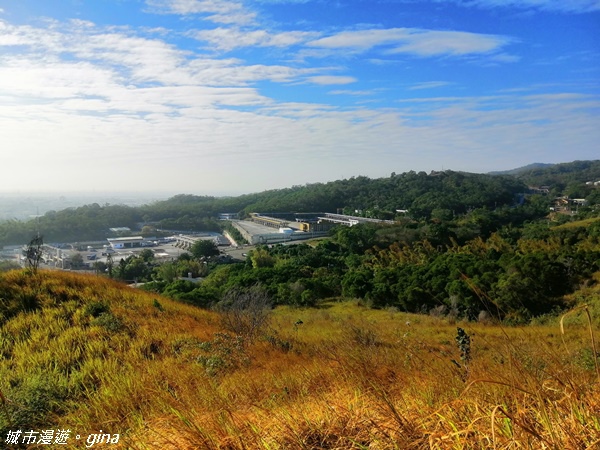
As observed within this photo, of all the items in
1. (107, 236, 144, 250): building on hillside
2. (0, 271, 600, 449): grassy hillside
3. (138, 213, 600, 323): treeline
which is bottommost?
(138, 213, 600, 323): treeline

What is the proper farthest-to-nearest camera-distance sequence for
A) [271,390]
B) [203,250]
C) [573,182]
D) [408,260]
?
[573,182], [203,250], [408,260], [271,390]

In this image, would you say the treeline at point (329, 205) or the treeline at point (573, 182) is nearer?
the treeline at point (329, 205)

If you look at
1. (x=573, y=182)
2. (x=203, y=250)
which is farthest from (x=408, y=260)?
(x=573, y=182)

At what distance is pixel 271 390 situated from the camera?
291cm

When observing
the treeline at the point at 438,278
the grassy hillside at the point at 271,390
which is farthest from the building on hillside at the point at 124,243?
the grassy hillside at the point at 271,390

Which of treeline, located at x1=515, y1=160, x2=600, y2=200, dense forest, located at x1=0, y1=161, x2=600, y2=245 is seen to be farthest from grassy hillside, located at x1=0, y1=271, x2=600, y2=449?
treeline, located at x1=515, y1=160, x2=600, y2=200

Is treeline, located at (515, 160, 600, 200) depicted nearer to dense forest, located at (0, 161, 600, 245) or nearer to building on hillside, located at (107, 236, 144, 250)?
dense forest, located at (0, 161, 600, 245)

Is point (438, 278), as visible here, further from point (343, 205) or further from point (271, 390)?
point (343, 205)

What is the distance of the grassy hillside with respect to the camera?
1664mm

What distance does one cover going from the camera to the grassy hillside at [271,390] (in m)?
1.66

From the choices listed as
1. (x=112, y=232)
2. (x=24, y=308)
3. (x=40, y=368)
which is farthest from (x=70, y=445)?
(x=112, y=232)

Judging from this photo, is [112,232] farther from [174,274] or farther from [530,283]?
[530,283]

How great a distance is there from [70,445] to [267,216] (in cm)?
5527

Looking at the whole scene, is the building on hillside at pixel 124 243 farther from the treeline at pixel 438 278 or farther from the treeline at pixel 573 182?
the treeline at pixel 573 182
